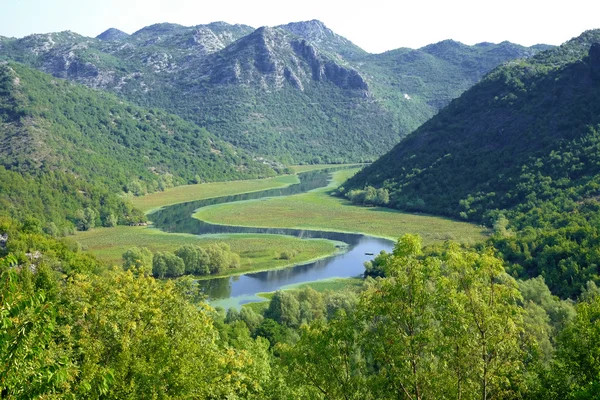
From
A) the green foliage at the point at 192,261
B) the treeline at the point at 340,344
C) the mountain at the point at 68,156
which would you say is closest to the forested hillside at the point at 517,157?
the green foliage at the point at 192,261

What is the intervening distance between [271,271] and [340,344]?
57601 millimetres

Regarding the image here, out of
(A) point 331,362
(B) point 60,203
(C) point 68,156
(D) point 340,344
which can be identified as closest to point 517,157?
(B) point 60,203

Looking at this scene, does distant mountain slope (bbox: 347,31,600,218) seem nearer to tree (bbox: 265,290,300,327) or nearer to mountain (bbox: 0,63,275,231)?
mountain (bbox: 0,63,275,231)

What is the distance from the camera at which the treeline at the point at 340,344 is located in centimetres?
1214

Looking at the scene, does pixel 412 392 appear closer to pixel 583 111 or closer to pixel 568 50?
pixel 583 111

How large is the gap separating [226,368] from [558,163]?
Result: 97.4 meters

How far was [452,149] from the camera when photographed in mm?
136250

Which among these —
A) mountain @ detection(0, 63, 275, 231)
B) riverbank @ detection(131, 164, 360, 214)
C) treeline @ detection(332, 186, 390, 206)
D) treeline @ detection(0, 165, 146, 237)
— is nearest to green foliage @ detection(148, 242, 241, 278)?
treeline @ detection(0, 165, 146, 237)

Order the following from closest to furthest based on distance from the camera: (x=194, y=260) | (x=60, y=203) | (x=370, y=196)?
(x=194, y=260) < (x=60, y=203) < (x=370, y=196)

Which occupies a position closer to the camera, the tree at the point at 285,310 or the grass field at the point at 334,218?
the tree at the point at 285,310

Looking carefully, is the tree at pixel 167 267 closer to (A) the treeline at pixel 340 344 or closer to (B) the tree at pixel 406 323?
(A) the treeline at pixel 340 344

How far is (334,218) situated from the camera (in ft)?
379

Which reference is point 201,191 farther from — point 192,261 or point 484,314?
point 484,314

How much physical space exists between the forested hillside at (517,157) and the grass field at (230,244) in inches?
1102
